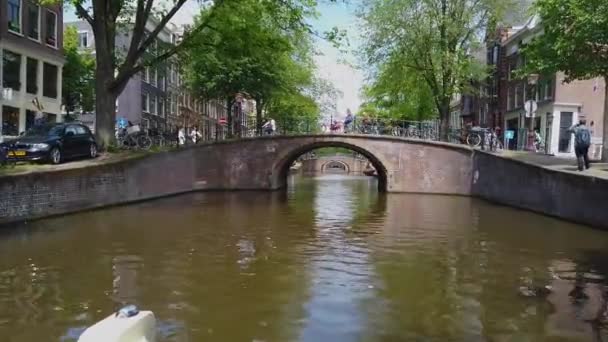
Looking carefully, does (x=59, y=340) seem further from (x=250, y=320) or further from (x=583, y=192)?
(x=583, y=192)

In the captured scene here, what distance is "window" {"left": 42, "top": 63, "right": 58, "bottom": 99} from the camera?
31766 mm

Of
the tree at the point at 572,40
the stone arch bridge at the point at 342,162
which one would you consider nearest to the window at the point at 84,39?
the stone arch bridge at the point at 342,162

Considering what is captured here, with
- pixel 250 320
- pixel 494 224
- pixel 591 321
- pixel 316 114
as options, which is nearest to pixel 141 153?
pixel 494 224

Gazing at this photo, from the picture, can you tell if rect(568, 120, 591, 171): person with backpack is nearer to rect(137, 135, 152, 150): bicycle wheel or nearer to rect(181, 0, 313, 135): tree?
rect(181, 0, 313, 135): tree

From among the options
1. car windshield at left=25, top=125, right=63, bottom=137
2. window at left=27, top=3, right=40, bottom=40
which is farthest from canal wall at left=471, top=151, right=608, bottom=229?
window at left=27, top=3, right=40, bottom=40

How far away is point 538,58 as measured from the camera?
19.5 metres

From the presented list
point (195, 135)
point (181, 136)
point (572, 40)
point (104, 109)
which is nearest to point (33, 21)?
point (181, 136)

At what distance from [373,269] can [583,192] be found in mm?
9443

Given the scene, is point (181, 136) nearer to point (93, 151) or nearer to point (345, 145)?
point (345, 145)

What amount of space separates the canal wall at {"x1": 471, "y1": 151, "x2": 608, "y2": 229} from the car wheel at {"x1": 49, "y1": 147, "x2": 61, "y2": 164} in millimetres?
13133

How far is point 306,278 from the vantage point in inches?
377

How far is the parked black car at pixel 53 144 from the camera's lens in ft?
59.2

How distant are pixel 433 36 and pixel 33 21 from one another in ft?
63.1

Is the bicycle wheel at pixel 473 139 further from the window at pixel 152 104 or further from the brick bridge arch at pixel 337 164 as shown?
the brick bridge arch at pixel 337 164
